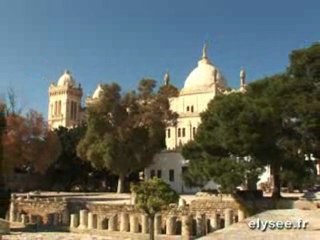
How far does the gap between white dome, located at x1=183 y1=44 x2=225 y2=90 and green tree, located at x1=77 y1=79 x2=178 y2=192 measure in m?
15.2

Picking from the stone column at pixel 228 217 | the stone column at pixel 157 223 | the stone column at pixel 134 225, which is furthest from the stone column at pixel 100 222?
the stone column at pixel 228 217

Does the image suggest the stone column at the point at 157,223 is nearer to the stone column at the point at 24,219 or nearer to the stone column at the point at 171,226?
the stone column at the point at 171,226

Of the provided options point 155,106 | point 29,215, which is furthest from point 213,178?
point 155,106

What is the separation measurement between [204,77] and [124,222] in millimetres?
35101

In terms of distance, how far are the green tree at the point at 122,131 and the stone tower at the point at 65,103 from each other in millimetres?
41878

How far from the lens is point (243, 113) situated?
25.4m

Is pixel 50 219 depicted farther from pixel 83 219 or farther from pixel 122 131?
pixel 122 131

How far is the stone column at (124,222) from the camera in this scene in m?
24.2

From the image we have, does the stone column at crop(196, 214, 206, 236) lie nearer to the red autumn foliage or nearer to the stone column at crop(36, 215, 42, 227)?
the stone column at crop(36, 215, 42, 227)

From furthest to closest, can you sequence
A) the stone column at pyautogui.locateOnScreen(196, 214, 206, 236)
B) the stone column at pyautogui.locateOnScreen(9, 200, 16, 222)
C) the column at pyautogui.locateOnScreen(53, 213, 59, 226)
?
the stone column at pyautogui.locateOnScreen(9, 200, 16, 222)
the column at pyautogui.locateOnScreen(53, 213, 59, 226)
the stone column at pyautogui.locateOnScreen(196, 214, 206, 236)

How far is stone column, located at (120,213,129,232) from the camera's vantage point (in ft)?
79.6

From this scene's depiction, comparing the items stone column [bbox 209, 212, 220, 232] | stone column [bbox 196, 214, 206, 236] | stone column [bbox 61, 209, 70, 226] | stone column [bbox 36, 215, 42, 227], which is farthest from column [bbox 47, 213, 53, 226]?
stone column [bbox 209, 212, 220, 232]

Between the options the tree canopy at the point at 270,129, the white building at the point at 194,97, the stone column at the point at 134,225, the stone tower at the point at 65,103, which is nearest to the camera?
the stone column at the point at 134,225

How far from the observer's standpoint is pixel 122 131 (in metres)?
40.8
